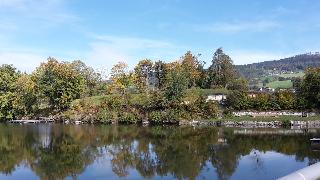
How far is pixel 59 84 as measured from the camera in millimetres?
90812

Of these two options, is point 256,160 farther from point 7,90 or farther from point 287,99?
point 7,90

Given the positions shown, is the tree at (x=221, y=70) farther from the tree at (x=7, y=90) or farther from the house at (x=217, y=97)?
the tree at (x=7, y=90)

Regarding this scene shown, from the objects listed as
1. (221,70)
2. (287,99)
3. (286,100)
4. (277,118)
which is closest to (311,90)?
(287,99)

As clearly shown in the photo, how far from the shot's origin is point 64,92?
296ft

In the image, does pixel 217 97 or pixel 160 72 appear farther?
pixel 160 72

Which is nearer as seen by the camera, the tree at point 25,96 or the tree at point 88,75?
the tree at point 25,96

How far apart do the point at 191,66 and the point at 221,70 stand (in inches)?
332

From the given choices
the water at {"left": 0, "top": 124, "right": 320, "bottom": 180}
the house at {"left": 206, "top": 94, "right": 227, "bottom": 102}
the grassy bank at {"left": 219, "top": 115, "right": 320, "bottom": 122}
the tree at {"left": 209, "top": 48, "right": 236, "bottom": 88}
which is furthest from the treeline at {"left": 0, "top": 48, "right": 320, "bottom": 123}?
the water at {"left": 0, "top": 124, "right": 320, "bottom": 180}

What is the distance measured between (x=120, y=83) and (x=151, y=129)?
89.5 feet

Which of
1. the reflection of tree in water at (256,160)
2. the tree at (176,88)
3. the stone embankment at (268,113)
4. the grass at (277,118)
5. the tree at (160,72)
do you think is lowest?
the reflection of tree in water at (256,160)

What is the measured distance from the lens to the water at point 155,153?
118 ft

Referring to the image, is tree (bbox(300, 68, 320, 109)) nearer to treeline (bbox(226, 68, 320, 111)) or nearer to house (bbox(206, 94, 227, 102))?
treeline (bbox(226, 68, 320, 111))

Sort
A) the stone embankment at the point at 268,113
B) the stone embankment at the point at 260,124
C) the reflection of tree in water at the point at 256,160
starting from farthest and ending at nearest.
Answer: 1. the stone embankment at the point at 268,113
2. the stone embankment at the point at 260,124
3. the reflection of tree in water at the point at 256,160

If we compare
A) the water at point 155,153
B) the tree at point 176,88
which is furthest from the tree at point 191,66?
the water at point 155,153
